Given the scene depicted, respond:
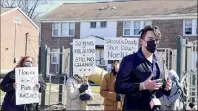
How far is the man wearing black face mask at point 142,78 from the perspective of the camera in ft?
15.8

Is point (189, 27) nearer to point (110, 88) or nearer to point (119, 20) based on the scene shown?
point (119, 20)

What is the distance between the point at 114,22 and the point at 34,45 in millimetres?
13626

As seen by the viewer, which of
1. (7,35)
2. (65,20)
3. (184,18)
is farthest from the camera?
(7,35)

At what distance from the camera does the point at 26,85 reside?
773cm

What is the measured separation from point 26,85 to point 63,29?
36.9 m

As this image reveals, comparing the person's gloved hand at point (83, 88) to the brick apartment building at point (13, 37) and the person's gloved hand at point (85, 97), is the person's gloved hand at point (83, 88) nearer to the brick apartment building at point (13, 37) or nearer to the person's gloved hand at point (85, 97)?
the person's gloved hand at point (85, 97)

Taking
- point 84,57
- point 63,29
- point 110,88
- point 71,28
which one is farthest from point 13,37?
point 110,88

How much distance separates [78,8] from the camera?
46.1 m

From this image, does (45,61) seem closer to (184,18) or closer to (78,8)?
(184,18)

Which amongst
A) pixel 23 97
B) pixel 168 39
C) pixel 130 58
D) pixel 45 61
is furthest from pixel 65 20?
pixel 130 58

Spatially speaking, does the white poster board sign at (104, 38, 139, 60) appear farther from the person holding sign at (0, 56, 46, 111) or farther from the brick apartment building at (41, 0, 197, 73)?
the brick apartment building at (41, 0, 197, 73)

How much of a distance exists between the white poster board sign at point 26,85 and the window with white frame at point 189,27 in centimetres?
2992

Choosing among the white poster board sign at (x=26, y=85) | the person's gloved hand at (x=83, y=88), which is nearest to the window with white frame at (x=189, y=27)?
the person's gloved hand at (x=83, y=88)

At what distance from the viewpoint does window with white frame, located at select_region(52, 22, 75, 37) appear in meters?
43.8
